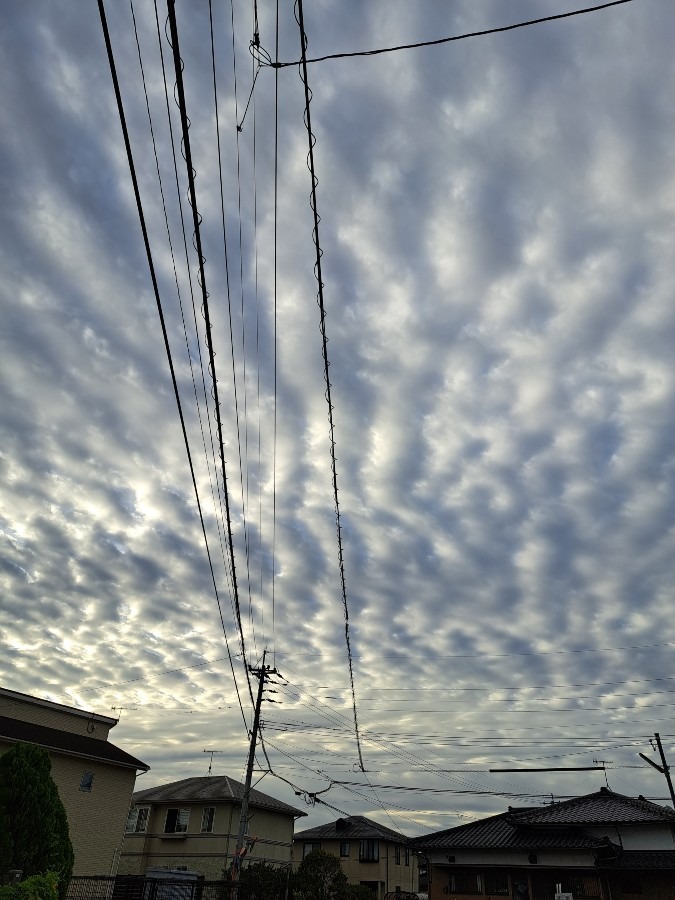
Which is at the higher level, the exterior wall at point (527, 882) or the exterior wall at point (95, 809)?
the exterior wall at point (95, 809)

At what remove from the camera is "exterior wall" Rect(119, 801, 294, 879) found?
3881cm

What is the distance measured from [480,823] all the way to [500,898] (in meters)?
5.88

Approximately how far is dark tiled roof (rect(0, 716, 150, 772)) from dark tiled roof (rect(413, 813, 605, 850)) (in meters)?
19.6

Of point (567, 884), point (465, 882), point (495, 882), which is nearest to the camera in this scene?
point (567, 884)

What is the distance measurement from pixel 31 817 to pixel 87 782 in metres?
13.3

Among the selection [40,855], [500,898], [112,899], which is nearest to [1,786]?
[40,855]

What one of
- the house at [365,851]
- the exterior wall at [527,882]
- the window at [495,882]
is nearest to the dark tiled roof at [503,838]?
the exterior wall at [527,882]

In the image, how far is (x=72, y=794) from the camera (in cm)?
2728

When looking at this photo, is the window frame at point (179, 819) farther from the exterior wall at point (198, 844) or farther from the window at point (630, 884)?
the window at point (630, 884)

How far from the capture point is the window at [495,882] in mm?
34594

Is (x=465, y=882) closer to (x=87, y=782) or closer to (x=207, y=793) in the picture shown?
(x=207, y=793)

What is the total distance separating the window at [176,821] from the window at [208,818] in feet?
4.38

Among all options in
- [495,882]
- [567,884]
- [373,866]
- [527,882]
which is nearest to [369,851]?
[373,866]

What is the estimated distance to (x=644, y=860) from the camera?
105 ft
